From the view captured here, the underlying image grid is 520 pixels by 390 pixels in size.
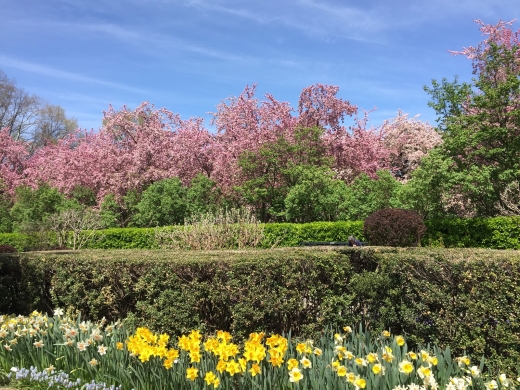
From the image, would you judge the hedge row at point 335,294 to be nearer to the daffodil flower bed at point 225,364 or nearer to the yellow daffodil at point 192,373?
the daffodil flower bed at point 225,364

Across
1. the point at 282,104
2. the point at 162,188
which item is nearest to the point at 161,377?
the point at 162,188

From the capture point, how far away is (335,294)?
387cm

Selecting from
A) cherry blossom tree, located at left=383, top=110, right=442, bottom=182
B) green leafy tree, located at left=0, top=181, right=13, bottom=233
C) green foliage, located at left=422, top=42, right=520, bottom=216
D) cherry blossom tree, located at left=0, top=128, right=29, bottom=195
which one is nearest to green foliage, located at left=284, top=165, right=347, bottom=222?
green foliage, located at left=422, top=42, right=520, bottom=216

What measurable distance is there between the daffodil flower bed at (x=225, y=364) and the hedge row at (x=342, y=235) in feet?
23.9

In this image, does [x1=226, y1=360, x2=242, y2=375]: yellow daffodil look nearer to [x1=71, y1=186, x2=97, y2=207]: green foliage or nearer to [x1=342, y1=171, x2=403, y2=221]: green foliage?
[x1=342, y1=171, x2=403, y2=221]: green foliage

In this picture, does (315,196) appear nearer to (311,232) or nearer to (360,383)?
(311,232)

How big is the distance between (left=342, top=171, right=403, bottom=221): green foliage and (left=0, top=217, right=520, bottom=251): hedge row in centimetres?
149

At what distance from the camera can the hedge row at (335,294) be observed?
3180 millimetres

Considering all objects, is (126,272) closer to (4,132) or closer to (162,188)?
(162,188)

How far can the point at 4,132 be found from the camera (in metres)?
29.9

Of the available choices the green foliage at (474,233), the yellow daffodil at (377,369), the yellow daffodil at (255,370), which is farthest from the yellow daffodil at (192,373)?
the green foliage at (474,233)

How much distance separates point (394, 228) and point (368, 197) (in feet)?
11.3

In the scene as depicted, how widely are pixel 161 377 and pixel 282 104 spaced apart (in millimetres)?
16720

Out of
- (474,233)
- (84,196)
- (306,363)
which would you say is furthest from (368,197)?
(84,196)
